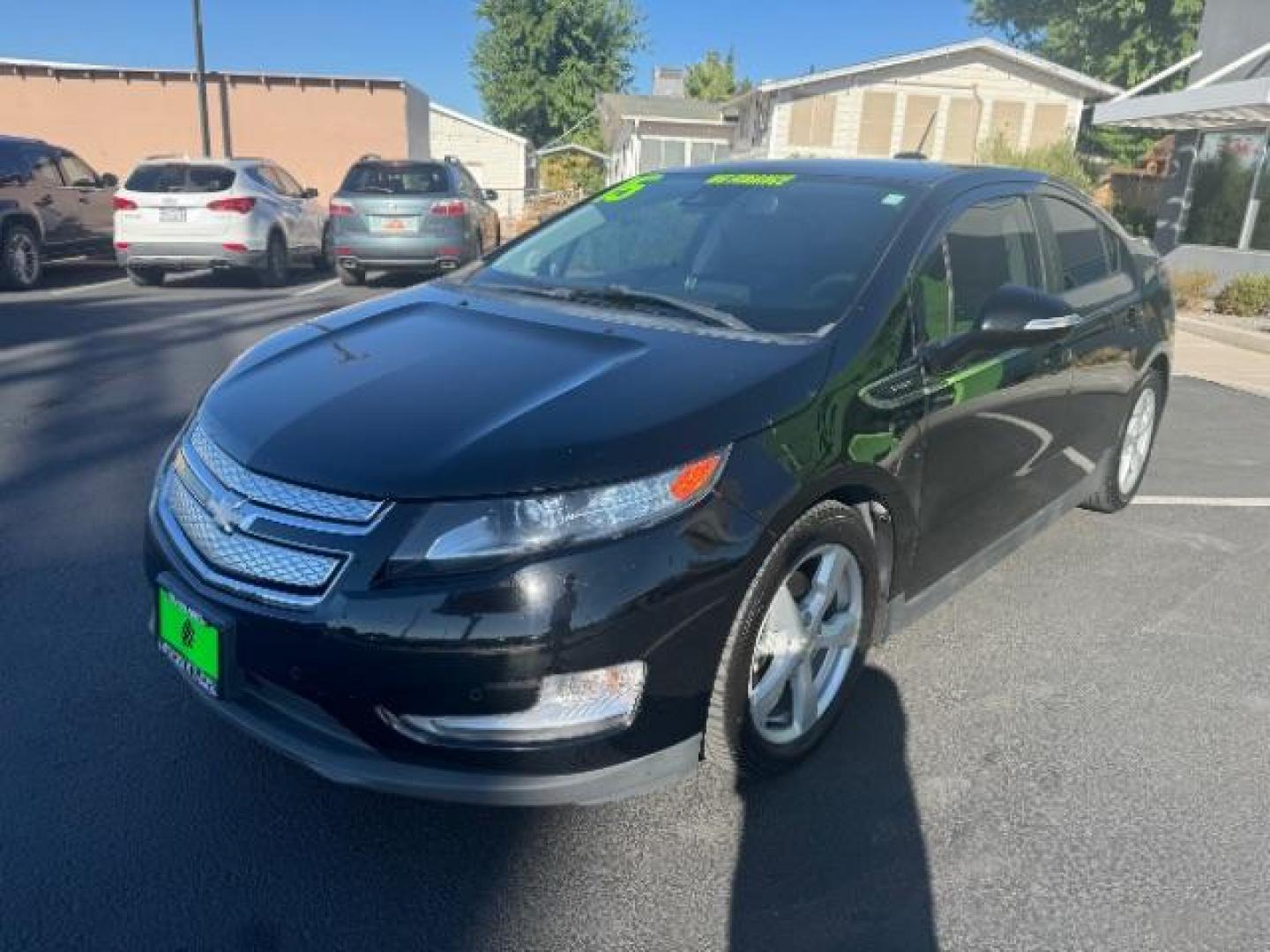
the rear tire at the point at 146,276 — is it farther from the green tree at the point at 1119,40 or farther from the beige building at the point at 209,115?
the green tree at the point at 1119,40

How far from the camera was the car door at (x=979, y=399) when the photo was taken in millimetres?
2889

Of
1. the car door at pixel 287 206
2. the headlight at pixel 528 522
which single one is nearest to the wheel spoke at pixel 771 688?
the headlight at pixel 528 522

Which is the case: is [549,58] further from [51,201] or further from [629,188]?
[629,188]

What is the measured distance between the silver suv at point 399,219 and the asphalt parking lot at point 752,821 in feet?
28.8

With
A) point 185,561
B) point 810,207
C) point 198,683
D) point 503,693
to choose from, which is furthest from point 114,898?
point 810,207

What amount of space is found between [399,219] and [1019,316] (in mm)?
10375

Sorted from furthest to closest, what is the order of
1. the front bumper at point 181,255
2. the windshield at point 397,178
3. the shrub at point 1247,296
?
1. the windshield at point 397,178
2. the shrub at point 1247,296
3. the front bumper at point 181,255

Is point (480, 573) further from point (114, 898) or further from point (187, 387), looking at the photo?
point (187, 387)

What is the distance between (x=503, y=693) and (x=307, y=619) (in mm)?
431

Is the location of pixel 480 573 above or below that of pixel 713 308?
below

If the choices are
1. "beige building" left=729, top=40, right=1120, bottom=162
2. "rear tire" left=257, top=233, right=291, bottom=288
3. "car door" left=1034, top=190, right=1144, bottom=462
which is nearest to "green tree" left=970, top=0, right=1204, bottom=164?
"beige building" left=729, top=40, right=1120, bottom=162

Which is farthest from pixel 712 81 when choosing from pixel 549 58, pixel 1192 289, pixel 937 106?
pixel 1192 289

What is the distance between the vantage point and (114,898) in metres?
2.16

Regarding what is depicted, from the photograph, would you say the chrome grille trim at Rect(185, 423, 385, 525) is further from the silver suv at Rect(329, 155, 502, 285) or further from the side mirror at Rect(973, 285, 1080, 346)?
the silver suv at Rect(329, 155, 502, 285)
